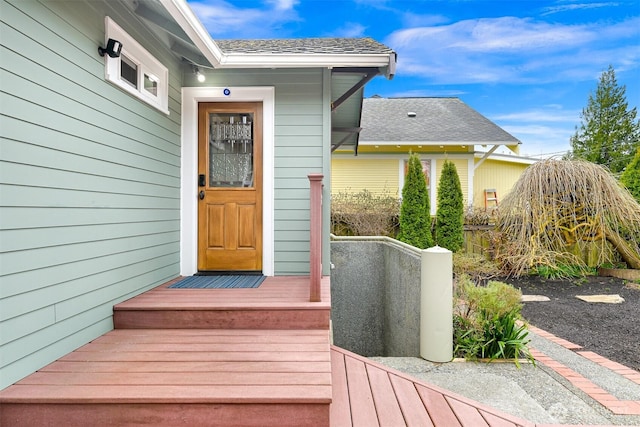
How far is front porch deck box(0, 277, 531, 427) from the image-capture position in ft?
5.22

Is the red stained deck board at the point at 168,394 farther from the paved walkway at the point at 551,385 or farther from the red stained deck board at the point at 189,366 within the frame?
the paved walkway at the point at 551,385

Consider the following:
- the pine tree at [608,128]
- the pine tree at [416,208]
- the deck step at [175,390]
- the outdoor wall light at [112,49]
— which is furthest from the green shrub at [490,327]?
the pine tree at [608,128]

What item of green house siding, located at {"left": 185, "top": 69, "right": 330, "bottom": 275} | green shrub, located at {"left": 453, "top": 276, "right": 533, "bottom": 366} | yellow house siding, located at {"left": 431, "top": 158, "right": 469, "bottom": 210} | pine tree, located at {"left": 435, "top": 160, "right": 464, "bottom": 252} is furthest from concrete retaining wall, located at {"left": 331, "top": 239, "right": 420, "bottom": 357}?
yellow house siding, located at {"left": 431, "top": 158, "right": 469, "bottom": 210}

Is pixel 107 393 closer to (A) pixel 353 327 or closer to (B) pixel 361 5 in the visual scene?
(A) pixel 353 327

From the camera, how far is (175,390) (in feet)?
5.34

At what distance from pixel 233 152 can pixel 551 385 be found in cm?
366

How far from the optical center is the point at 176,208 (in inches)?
142

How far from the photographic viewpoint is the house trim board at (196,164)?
3.68m

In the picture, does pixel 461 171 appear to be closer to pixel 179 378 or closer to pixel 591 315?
pixel 591 315

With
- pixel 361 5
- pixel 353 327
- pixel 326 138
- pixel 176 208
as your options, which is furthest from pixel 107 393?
pixel 361 5

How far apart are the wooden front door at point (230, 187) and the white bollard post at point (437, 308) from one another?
185cm

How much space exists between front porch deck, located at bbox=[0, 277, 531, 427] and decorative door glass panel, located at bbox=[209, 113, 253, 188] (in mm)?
1519

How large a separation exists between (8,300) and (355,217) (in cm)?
593

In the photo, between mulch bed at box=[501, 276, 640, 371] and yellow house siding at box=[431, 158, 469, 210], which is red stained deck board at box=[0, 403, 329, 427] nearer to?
mulch bed at box=[501, 276, 640, 371]
